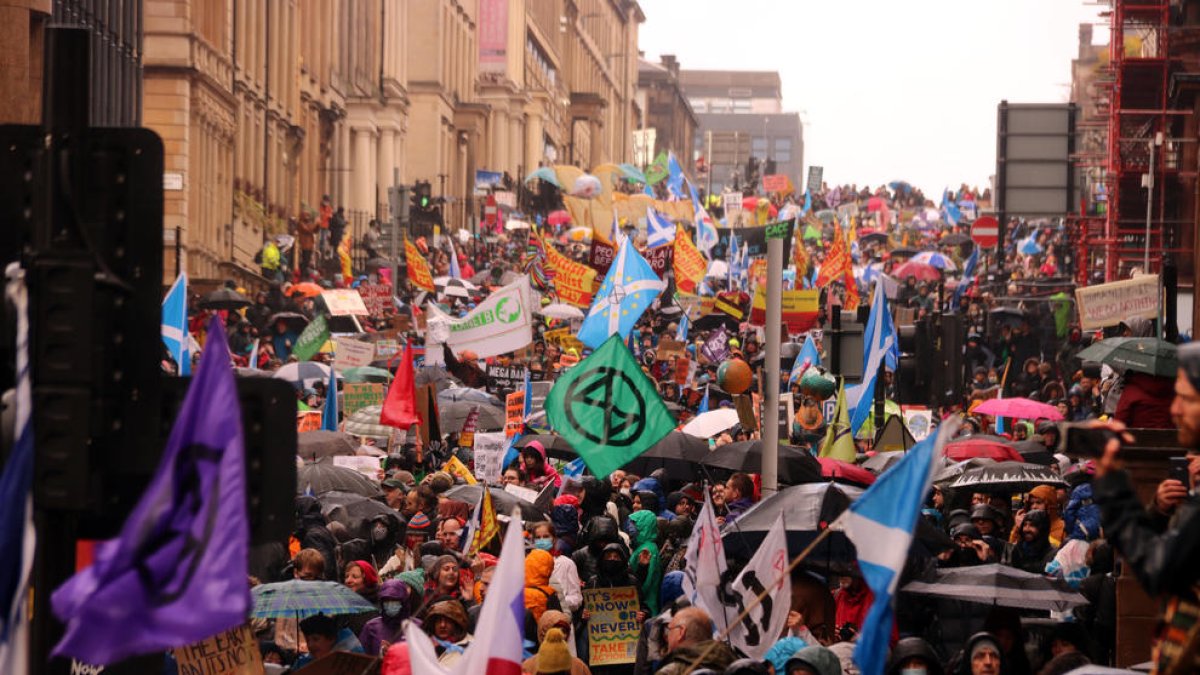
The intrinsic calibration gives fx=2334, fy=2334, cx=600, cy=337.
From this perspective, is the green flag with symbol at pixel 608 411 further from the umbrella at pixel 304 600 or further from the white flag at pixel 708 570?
the umbrella at pixel 304 600

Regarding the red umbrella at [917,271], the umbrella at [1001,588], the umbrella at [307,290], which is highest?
the red umbrella at [917,271]

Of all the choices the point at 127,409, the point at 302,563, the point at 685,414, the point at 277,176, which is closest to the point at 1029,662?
the point at 302,563

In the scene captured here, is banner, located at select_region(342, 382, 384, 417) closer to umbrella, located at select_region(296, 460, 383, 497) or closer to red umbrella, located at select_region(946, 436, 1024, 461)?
umbrella, located at select_region(296, 460, 383, 497)

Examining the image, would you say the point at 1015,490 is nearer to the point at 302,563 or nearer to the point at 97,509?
the point at 302,563

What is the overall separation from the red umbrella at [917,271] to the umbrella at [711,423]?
99.6ft

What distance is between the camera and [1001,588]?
38.7ft

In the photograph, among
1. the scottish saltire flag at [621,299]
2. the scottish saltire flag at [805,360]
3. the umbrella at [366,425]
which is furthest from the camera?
the scottish saltire flag at [805,360]

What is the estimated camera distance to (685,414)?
25.3m

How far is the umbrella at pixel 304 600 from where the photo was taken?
11.7 metres

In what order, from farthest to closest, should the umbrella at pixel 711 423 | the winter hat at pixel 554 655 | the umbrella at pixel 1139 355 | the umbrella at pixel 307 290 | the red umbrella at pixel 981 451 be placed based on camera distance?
the umbrella at pixel 307 290 < the umbrella at pixel 711 423 < the red umbrella at pixel 981 451 < the umbrella at pixel 1139 355 < the winter hat at pixel 554 655

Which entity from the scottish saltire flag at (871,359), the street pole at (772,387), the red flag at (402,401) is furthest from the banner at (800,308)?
the street pole at (772,387)

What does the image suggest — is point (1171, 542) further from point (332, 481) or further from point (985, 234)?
point (985, 234)

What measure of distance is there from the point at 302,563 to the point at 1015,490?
6194 mm

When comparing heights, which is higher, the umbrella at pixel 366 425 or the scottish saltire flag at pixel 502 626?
the scottish saltire flag at pixel 502 626
